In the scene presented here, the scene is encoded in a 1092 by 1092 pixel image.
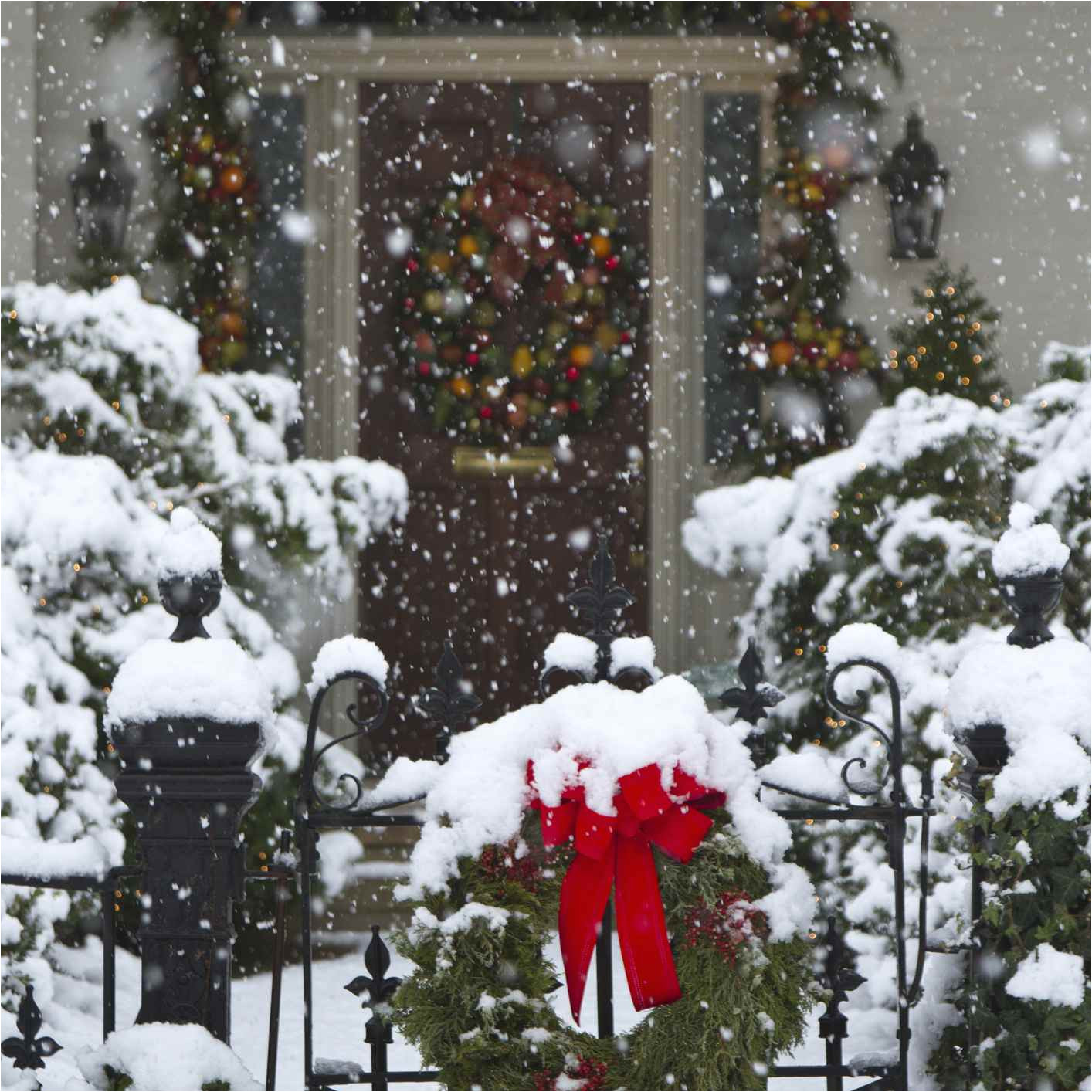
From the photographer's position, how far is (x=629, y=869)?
6.62 ft

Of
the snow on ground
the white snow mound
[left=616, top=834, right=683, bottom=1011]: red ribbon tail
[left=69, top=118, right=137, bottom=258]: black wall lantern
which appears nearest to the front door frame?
[left=69, top=118, right=137, bottom=258]: black wall lantern

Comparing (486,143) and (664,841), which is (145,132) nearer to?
(486,143)

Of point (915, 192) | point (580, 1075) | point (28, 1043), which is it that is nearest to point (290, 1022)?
point (28, 1043)

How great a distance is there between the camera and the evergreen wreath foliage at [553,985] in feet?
6.61

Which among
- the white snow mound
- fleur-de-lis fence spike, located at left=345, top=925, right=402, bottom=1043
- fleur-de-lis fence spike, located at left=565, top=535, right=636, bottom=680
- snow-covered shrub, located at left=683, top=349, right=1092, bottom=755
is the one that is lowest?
fleur-de-lis fence spike, located at left=345, top=925, right=402, bottom=1043

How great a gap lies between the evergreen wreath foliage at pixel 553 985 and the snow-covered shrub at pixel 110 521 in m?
1.92

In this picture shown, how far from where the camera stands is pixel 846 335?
19.7 feet

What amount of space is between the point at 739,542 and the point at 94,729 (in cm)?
235

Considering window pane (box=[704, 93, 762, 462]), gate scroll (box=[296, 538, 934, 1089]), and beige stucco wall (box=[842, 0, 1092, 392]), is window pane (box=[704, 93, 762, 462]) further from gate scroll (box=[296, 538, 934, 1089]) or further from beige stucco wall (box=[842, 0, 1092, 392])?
gate scroll (box=[296, 538, 934, 1089])

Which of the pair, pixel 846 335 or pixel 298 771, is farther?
pixel 846 335

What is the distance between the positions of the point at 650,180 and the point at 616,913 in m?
4.76

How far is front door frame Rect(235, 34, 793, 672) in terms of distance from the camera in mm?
6176

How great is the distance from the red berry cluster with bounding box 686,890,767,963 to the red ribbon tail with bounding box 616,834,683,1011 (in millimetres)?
43

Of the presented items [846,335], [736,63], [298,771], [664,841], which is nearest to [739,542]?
[846,335]
